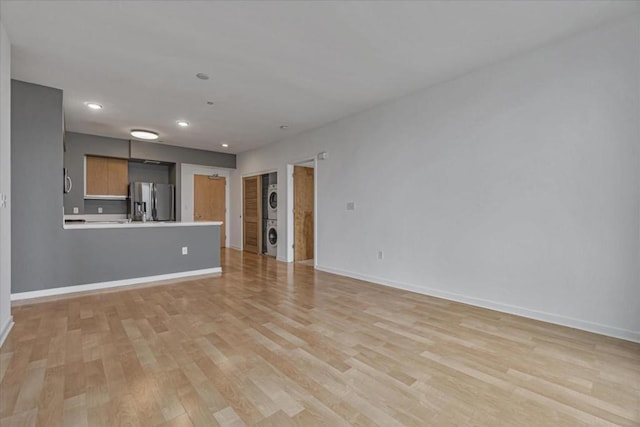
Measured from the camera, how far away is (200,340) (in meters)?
2.49

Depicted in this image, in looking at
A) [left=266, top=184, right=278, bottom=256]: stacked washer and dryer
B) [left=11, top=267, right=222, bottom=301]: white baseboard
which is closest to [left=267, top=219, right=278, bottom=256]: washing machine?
[left=266, top=184, right=278, bottom=256]: stacked washer and dryer

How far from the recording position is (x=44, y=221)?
3668 millimetres

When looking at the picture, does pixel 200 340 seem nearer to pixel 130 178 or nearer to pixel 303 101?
pixel 303 101

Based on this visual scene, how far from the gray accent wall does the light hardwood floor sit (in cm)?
60

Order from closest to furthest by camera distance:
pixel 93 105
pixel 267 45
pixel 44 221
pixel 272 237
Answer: pixel 267 45 < pixel 44 221 < pixel 93 105 < pixel 272 237

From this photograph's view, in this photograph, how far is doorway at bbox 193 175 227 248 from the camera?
7703mm

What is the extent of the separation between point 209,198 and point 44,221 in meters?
4.33

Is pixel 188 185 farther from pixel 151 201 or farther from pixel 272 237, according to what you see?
pixel 272 237

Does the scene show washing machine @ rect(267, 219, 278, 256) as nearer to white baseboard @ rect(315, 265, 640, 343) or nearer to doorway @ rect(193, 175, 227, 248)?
doorway @ rect(193, 175, 227, 248)

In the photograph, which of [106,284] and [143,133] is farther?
[143,133]

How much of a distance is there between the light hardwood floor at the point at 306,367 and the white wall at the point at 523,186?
39cm

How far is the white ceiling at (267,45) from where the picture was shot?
2318 mm

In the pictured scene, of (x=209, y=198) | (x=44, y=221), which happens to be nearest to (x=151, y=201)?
(x=209, y=198)

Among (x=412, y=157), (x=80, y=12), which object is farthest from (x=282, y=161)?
(x=80, y=12)
